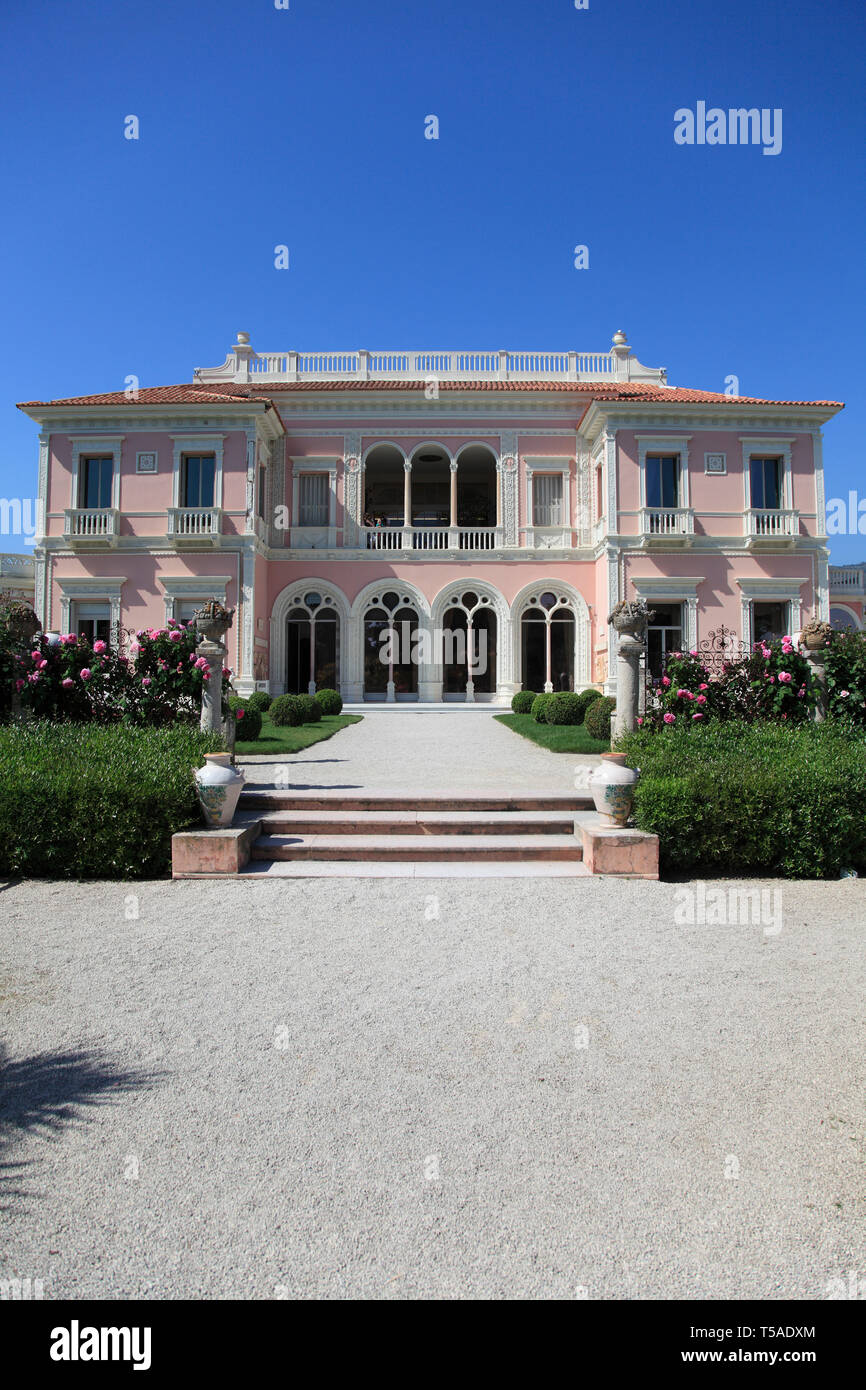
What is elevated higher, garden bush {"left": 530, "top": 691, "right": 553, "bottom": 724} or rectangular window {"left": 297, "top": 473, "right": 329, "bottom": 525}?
rectangular window {"left": 297, "top": 473, "right": 329, "bottom": 525}

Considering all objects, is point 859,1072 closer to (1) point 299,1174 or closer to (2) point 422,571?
(1) point 299,1174

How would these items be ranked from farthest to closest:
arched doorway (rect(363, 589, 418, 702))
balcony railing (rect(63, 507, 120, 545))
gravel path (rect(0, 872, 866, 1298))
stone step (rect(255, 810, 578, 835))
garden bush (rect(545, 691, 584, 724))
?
arched doorway (rect(363, 589, 418, 702))
balcony railing (rect(63, 507, 120, 545))
garden bush (rect(545, 691, 584, 724))
stone step (rect(255, 810, 578, 835))
gravel path (rect(0, 872, 866, 1298))

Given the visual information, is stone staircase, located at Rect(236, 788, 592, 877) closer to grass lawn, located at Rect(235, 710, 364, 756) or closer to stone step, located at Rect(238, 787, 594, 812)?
stone step, located at Rect(238, 787, 594, 812)

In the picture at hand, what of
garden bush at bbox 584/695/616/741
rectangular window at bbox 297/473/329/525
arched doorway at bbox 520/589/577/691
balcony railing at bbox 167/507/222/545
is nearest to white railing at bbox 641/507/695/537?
arched doorway at bbox 520/589/577/691

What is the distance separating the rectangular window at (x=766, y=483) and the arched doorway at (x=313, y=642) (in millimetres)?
13969

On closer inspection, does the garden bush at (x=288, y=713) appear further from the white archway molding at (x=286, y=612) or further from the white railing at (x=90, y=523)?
the white railing at (x=90, y=523)

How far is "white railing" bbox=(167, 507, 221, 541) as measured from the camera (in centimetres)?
2291

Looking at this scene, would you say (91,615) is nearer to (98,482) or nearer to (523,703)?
(98,482)

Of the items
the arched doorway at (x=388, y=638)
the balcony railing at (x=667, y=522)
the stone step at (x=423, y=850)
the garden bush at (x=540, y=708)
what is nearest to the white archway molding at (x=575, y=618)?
the balcony railing at (x=667, y=522)

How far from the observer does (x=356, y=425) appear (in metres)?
25.2

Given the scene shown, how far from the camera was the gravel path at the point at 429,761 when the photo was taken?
29.1 feet

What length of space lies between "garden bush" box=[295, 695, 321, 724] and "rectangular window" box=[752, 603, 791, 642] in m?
14.2

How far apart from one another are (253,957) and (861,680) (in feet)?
25.9

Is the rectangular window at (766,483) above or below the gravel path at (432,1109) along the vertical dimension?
above
